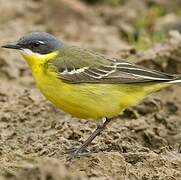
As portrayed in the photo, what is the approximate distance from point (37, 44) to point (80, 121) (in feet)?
5.31

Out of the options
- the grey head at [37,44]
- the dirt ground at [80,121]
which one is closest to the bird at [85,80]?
the grey head at [37,44]

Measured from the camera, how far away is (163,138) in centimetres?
927

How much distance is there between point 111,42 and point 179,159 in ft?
19.4

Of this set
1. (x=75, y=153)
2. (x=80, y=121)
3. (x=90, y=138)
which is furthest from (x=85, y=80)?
(x=80, y=121)

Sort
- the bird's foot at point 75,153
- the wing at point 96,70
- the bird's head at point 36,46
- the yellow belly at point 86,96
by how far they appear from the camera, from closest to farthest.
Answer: the bird's foot at point 75,153 < the yellow belly at point 86,96 < the wing at point 96,70 < the bird's head at point 36,46

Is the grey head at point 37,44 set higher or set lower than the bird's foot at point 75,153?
higher

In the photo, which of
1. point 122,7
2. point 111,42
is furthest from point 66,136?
point 122,7

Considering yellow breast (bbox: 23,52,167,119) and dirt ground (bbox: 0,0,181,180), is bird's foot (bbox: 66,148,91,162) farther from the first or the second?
yellow breast (bbox: 23,52,167,119)

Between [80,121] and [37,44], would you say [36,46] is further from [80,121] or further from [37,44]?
[80,121]

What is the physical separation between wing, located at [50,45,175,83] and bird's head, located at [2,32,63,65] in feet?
0.46

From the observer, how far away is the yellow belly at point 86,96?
796cm

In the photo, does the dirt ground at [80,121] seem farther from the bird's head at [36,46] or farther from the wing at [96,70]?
the bird's head at [36,46]

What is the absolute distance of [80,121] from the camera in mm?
9633

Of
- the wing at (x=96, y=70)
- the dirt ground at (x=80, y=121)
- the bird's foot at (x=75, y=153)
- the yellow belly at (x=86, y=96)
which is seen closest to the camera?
the dirt ground at (x=80, y=121)
